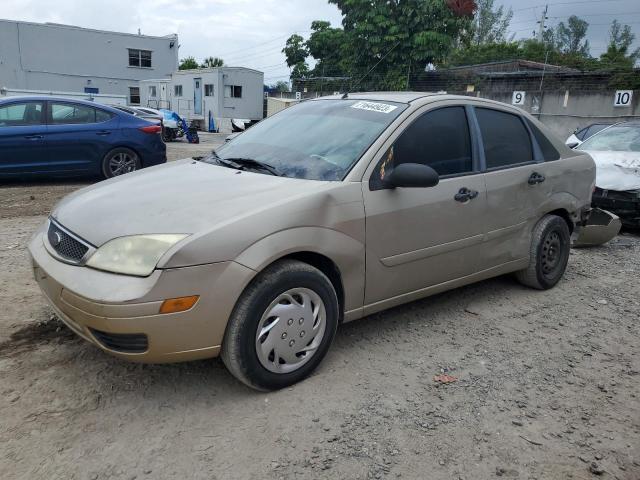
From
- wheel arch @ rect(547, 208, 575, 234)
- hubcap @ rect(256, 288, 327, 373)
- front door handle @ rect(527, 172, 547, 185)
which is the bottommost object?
hubcap @ rect(256, 288, 327, 373)

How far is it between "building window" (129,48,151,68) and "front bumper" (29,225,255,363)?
4050 centimetres

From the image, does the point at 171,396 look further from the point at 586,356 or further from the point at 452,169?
the point at 586,356

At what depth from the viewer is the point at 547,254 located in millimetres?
4707

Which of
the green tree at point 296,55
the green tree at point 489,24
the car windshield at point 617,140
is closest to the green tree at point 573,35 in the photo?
the green tree at point 489,24

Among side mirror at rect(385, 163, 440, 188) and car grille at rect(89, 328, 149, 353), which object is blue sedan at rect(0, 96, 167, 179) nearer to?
car grille at rect(89, 328, 149, 353)

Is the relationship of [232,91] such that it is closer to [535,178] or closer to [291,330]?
[535,178]

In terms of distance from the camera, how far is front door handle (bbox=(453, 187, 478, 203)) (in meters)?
3.72

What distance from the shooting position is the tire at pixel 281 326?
2725 mm

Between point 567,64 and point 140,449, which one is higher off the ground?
point 567,64

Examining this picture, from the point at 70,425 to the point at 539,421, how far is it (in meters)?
2.39

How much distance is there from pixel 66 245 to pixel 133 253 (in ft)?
1.80

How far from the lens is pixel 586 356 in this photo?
361cm

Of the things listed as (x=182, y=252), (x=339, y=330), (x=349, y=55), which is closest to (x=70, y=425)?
(x=182, y=252)

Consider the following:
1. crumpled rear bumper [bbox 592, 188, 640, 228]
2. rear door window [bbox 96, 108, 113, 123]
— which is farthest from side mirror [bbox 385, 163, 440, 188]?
rear door window [bbox 96, 108, 113, 123]
